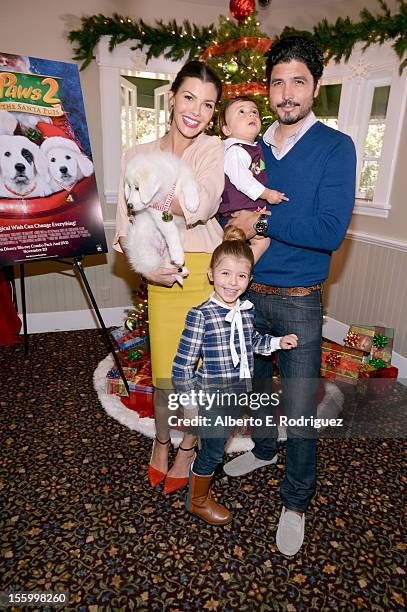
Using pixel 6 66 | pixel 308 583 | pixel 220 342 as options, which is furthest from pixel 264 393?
pixel 6 66

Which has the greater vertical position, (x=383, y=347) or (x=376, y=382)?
(x=383, y=347)

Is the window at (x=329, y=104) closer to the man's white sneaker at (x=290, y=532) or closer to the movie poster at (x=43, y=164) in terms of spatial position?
the movie poster at (x=43, y=164)

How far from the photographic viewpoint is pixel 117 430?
9.60 ft

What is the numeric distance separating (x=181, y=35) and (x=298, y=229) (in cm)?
323

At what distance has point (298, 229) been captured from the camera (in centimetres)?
168

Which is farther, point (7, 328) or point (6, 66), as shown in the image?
point (7, 328)

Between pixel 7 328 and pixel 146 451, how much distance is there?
2.20m

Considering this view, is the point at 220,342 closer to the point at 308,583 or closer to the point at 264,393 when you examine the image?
the point at 264,393

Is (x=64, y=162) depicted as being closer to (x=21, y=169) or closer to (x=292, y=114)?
(x=21, y=169)

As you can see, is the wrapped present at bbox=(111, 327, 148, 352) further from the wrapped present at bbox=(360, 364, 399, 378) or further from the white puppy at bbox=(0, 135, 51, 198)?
the wrapped present at bbox=(360, 364, 399, 378)

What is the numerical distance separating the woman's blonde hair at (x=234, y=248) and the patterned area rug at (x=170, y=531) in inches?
53.4

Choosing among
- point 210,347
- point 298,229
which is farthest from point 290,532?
point 298,229

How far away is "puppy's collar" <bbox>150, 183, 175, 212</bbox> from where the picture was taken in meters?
1.77

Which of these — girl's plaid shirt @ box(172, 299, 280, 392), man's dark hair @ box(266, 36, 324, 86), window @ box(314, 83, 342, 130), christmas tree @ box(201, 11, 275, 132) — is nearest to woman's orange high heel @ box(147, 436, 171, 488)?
girl's plaid shirt @ box(172, 299, 280, 392)
